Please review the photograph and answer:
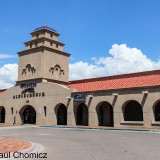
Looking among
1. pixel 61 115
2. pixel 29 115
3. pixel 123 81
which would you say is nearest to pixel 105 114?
pixel 123 81

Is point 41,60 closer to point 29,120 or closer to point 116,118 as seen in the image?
point 29,120

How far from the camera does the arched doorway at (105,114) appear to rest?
3294cm

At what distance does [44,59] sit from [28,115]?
10322 mm

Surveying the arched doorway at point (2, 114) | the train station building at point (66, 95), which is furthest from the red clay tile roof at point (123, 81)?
the arched doorway at point (2, 114)

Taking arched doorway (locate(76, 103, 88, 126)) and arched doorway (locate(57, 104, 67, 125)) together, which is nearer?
arched doorway (locate(76, 103, 88, 126))

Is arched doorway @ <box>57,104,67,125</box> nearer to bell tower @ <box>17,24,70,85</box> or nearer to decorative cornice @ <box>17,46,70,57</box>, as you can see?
bell tower @ <box>17,24,70,85</box>

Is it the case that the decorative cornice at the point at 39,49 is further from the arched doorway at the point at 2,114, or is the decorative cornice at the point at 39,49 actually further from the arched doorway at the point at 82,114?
the arched doorway at the point at 2,114

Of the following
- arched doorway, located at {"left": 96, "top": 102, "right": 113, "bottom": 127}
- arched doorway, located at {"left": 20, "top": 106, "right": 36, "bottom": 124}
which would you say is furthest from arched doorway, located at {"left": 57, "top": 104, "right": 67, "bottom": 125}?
arched doorway, located at {"left": 96, "top": 102, "right": 113, "bottom": 127}

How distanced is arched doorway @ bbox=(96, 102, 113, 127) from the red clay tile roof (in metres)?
2.63

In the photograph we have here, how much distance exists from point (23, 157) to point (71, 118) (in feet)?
79.0

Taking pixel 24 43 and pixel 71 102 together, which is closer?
pixel 71 102

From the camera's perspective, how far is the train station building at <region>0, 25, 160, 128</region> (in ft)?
94.2

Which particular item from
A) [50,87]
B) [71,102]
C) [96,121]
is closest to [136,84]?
[96,121]

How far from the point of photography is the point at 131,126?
28531mm
